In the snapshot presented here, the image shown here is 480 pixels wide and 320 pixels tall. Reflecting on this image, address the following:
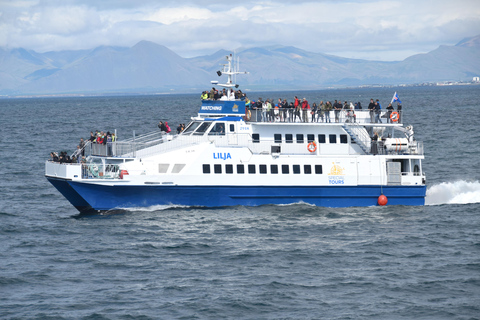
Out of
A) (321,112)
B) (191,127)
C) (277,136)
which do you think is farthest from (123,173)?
(321,112)

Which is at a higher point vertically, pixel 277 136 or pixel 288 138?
pixel 277 136

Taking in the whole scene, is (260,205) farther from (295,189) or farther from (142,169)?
(142,169)

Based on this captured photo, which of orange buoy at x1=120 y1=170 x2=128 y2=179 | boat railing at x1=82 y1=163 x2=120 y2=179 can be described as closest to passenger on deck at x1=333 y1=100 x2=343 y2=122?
orange buoy at x1=120 y1=170 x2=128 y2=179

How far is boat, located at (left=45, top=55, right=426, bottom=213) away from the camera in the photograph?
116 ft

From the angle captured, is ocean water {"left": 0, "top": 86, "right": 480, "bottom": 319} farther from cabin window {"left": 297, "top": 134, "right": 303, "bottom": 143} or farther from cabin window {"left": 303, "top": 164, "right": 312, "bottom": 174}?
cabin window {"left": 297, "top": 134, "right": 303, "bottom": 143}

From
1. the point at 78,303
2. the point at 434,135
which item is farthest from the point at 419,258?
the point at 434,135

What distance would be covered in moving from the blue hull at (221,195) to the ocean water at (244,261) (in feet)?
1.62

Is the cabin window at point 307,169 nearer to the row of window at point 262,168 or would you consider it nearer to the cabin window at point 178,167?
the row of window at point 262,168

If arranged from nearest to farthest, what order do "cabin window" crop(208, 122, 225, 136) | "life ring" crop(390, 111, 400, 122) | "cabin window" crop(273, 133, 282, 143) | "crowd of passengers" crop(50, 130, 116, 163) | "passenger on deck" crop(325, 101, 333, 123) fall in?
"crowd of passengers" crop(50, 130, 116, 163), "cabin window" crop(208, 122, 225, 136), "passenger on deck" crop(325, 101, 333, 123), "cabin window" crop(273, 133, 282, 143), "life ring" crop(390, 111, 400, 122)

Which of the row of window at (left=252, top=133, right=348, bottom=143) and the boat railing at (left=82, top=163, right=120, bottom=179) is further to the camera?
the row of window at (left=252, top=133, right=348, bottom=143)

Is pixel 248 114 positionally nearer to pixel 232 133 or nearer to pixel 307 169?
pixel 232 133

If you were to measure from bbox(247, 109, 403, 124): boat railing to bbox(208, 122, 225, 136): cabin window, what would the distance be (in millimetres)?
1567

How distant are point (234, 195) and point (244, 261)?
26.5 feet

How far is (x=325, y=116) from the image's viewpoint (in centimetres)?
3756
